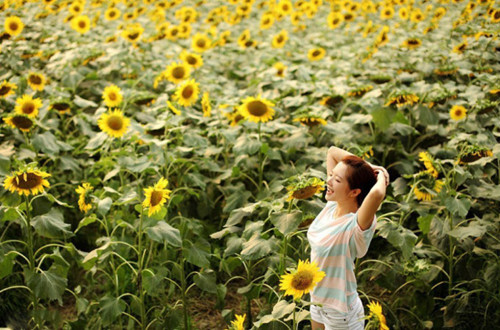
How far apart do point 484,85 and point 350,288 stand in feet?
10.2

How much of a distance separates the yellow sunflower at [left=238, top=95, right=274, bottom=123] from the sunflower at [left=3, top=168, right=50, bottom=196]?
4.39 ft

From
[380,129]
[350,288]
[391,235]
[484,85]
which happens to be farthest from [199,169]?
[484,85]

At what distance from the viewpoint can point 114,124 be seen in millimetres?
3629

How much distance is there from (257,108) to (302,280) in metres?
1.68

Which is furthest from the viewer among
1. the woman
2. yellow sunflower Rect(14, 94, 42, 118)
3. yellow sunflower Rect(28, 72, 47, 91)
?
yellow sunflower Rect(28, 72, 47, 91)

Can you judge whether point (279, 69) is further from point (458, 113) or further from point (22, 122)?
point (22, 122)

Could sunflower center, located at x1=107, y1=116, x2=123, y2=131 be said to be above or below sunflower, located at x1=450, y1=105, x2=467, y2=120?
above

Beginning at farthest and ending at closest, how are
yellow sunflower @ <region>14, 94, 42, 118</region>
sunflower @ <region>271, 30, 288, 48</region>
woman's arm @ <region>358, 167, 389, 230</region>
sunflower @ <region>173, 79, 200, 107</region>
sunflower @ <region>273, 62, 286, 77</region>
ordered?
sunflower @ <region>271, 30, 288, 48</region>
sunflower @ <region>273, 62, 286, 77</region>
sunflower @ <region>173, 79, 200, 107</region>
yellow sunflower @ <region>14, 94, 42, 118</region>
woman's arm @ <region>358, 167, 389, 230</region>

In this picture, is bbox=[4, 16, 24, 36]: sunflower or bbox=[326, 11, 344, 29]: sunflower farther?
bbox=[326, 11, 344, 29]: sunflower

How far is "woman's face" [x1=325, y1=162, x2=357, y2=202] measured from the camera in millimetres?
2150

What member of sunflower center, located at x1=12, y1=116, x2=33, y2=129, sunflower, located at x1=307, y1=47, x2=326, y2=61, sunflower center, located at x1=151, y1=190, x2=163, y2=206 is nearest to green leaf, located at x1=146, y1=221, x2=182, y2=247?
sunflower center, located at x1=151, y1=190, x2=163, y2=206

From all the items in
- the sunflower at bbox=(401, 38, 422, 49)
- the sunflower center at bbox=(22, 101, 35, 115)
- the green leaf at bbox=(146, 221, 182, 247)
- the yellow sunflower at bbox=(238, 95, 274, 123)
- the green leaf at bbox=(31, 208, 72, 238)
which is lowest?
the sunflower at bbox=(401, 38, 422, 49)

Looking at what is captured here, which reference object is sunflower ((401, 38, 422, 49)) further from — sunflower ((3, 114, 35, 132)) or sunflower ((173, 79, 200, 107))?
sunflower ((3, 114, 35, 132))

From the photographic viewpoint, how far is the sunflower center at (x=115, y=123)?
3619mm
